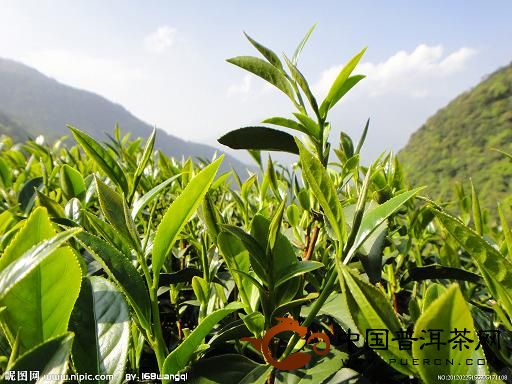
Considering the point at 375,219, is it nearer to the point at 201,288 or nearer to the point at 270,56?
the point at 201,288

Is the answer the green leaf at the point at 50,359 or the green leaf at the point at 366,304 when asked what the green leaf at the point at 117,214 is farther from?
the green leaf at the point at 366,304

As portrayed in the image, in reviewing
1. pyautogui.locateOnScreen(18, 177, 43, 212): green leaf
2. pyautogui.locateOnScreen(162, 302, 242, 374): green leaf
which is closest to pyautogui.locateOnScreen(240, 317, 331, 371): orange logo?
pyautogui.locateOnScreen(162, 302, 242, 374): green leaf

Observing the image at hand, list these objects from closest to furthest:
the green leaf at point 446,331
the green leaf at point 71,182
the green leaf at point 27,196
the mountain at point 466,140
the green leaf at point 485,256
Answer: the green leaf at point 446,331, the green leaf at point 485,256, the green leaf at point 71,182, the green leaf at point 27,196, the mountain at point 466,140

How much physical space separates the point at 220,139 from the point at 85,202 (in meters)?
0.50

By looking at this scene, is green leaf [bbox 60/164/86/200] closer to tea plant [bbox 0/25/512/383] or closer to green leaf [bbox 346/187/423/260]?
tea plant [bbox 0/25/512/383]

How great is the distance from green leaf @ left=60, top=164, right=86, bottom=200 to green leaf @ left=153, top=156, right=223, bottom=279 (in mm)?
575

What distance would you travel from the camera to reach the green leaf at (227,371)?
0.51 m

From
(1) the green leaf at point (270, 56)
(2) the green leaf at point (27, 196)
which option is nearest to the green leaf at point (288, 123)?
(1) the green leaf at point (270, 56)

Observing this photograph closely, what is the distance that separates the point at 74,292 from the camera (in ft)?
1.36

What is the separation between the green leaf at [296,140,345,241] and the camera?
19.7 inches

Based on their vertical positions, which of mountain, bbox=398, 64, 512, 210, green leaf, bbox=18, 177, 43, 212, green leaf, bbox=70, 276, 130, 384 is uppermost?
mountain, bbox=398, 64, 512, 210

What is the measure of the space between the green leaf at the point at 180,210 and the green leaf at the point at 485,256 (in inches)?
10.7

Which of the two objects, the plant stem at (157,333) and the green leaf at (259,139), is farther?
the green leaf at (259,139)

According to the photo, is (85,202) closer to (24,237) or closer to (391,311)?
(24,237)
